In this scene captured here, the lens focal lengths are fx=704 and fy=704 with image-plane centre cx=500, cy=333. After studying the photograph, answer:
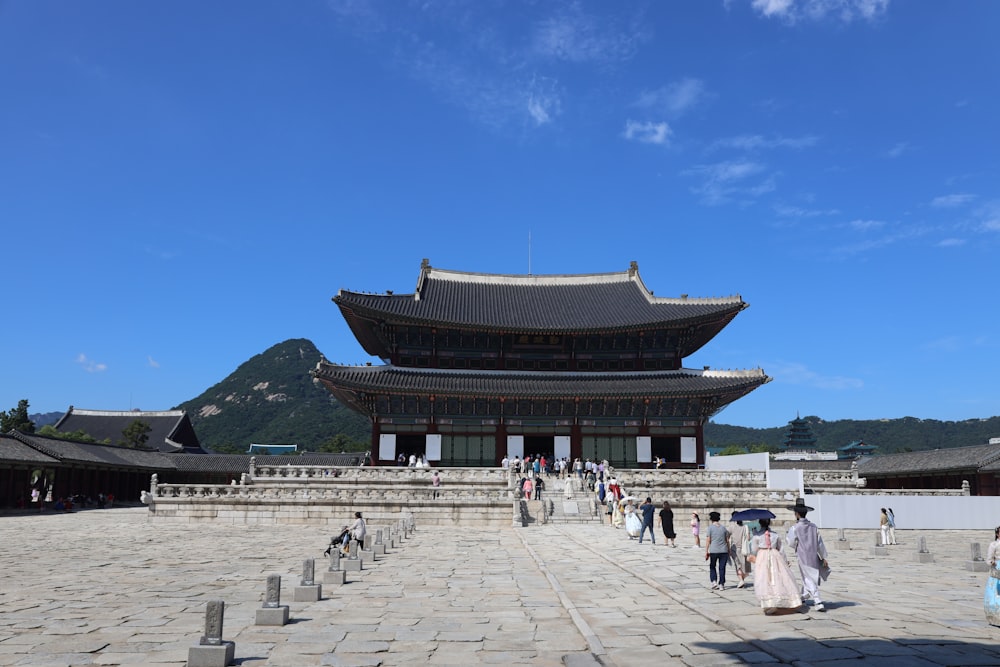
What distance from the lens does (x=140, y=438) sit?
223 ft

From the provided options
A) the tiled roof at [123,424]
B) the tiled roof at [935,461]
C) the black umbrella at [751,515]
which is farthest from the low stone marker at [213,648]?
the tiled roof at [123,424]

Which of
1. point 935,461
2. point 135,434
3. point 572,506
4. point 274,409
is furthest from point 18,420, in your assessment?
point 274,409

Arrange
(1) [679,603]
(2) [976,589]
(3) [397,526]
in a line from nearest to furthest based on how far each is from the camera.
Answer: (1) [679,603], (2) [976,589], (3) [397,526]

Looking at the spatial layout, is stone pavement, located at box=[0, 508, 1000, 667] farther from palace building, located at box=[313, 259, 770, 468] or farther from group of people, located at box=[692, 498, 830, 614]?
palace building, located at box=[313, 259, 770, 468]

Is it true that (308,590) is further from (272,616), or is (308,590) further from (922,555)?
(922,555)

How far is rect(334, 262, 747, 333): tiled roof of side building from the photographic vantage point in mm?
45406

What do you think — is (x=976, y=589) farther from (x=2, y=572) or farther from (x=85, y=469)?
(x=85, y=469)

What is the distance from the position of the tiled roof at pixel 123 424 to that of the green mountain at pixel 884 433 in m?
88.5

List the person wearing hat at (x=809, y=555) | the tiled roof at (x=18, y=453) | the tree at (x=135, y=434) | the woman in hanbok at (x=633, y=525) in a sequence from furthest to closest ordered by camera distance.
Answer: the tree at (x=135, y=434) → the tiled roof at (x=18, y=453) → the woman in hanbok at (x=633, y=525) → the person wearing hat at (x=809, y=555)

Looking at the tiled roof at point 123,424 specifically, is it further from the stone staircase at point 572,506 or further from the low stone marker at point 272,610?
the low stone marker at point 272,610

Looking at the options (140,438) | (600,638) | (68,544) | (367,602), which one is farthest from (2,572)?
(140,438)

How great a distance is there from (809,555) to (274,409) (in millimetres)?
145760

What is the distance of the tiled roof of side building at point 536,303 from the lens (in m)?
45.4

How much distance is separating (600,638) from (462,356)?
37428mm
